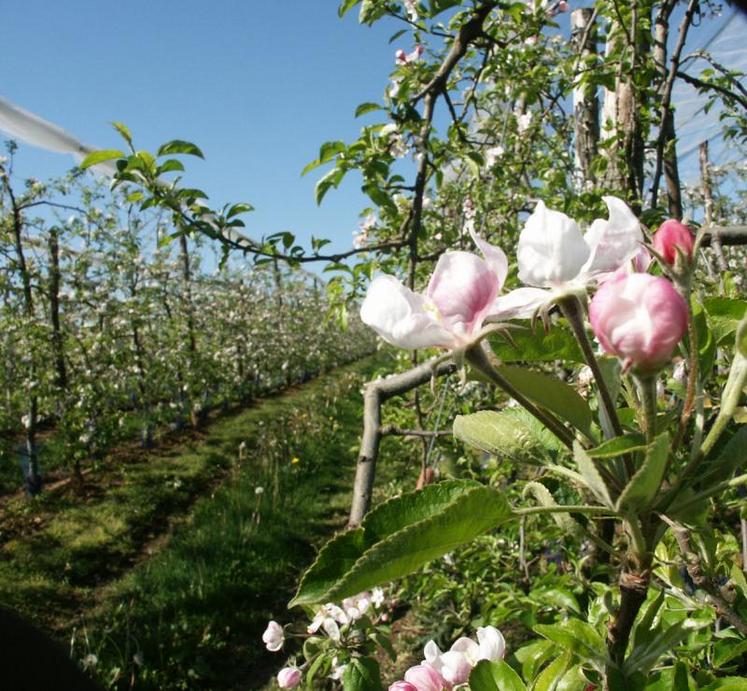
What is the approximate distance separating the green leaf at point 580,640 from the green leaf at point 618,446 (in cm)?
24

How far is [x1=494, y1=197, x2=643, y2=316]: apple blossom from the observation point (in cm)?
45

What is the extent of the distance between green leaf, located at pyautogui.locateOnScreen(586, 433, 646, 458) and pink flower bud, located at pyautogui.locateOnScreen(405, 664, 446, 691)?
44 cm

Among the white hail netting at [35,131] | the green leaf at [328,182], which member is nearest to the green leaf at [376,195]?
the green leaf at [328,182]

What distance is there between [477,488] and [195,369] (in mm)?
8617

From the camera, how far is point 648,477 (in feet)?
1.28

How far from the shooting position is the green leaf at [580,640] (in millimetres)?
580

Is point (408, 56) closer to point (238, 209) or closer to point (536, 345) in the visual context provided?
point (238, 209)

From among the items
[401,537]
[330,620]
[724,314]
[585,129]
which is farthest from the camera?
[585,129]

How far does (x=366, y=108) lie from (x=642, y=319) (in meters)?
1.64

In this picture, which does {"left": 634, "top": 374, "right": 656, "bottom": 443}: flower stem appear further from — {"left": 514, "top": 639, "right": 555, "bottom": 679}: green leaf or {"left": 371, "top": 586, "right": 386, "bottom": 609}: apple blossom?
{"left": 371, "top": 586, "right": 386, "bottom": 609}: apple blossom

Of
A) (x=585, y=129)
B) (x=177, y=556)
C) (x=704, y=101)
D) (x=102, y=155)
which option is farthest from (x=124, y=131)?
(x=704, y=101)

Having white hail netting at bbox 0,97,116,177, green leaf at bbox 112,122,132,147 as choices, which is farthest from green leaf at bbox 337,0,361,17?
white hail netting at bbox 0,97,116,177

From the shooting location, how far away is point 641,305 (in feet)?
1.28

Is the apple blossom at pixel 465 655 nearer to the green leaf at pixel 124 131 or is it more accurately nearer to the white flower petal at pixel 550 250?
the white flower petal at pixel 550 250
